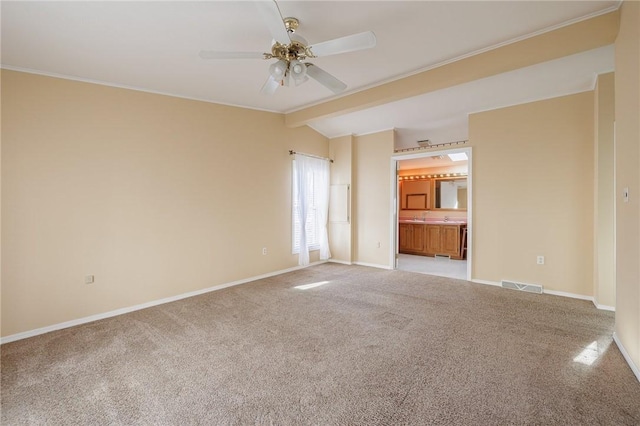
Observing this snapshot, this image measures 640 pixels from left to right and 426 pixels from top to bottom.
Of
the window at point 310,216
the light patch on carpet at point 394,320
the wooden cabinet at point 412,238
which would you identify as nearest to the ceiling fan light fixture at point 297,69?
the light patch on carpet at point 394,320

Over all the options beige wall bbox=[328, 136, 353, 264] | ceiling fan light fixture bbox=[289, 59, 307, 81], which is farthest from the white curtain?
ceiling fan light fixture bbox=[289, 59, 307, 81]

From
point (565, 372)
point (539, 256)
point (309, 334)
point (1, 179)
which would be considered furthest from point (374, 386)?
point (1, 179)

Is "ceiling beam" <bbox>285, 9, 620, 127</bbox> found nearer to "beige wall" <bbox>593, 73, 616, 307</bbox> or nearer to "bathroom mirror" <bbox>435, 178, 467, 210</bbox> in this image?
"beige wall" <bbox>593, 73, 616, 307</bbox>

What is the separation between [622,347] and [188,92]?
5.40 meters

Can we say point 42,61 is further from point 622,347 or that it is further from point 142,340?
point 622,347

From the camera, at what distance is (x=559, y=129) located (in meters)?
3.94

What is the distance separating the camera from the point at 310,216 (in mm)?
5805

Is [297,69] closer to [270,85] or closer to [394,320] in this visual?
[270,85]

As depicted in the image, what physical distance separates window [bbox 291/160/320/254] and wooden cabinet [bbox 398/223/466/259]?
2834 mm

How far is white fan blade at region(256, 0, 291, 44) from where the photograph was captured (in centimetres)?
175

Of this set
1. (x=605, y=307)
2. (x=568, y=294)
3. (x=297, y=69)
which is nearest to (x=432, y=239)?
(x=568, y=294)

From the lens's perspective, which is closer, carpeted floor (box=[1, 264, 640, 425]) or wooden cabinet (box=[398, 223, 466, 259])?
carpeted floor (box=[1, 264, 640, 425])

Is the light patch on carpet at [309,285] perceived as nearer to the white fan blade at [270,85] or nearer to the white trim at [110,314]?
the white trim at [110,314]

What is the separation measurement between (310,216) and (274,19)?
164 inches
